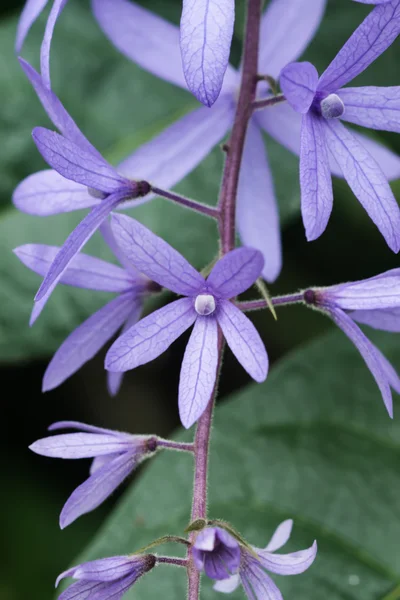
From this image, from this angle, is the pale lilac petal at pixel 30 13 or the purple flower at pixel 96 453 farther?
the pale lilac petal at pixel 30 13

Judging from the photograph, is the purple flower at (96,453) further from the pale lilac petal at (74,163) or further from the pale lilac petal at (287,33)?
the pale lilac petal at (287,33)

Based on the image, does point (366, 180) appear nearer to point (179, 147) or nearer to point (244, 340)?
point (244, 340)

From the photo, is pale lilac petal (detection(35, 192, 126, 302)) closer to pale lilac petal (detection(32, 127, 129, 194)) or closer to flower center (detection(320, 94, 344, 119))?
pale lilac petal (detection(32, 127, 129, 194))

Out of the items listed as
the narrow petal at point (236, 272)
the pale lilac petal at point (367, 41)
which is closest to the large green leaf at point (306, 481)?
the narrow petal at point (236, 272)

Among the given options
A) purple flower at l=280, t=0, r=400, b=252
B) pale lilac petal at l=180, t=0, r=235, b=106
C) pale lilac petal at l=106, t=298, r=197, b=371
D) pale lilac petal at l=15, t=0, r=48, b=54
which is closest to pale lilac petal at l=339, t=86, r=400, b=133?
purple flower at l=280, t=0, r=400, b=252

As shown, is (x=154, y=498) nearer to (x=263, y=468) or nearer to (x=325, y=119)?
(x=263, y=468)

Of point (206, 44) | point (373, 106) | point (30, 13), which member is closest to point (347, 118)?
point (373, 106)

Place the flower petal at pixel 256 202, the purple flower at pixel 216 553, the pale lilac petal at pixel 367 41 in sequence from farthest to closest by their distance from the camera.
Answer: the flower petal at pixel 256 202 < the pale lilac petal at pixel 367 41 < the purple flower at pixel 216 553
